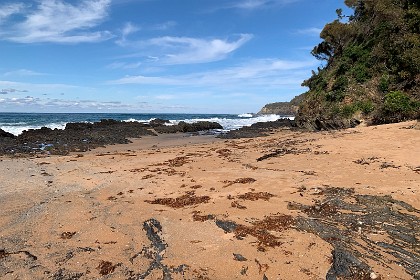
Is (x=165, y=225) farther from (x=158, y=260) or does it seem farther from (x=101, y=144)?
(x=101, y=144)

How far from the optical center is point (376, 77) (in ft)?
60.3

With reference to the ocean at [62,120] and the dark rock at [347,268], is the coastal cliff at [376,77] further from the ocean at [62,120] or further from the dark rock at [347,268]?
the ocean at [62,120]

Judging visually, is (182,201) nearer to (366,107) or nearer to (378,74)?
(366,107)

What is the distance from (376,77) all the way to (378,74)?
0.24 metres

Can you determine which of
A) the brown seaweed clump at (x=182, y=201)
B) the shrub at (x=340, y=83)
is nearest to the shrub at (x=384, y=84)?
the shrub at (x=340, y=83)

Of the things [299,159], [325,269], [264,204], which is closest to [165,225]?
[264,204]

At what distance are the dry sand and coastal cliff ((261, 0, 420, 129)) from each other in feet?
18.5

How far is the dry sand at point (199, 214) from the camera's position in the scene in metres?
4.07

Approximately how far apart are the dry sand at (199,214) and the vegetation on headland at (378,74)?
5.79m

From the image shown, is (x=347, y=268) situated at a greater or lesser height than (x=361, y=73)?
lesser

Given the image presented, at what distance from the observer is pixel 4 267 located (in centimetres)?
420

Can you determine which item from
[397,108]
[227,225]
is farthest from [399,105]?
[227,225]

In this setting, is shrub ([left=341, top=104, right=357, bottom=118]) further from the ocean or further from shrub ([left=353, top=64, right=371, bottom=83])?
the ocean

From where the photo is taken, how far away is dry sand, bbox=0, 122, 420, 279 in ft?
13.4
